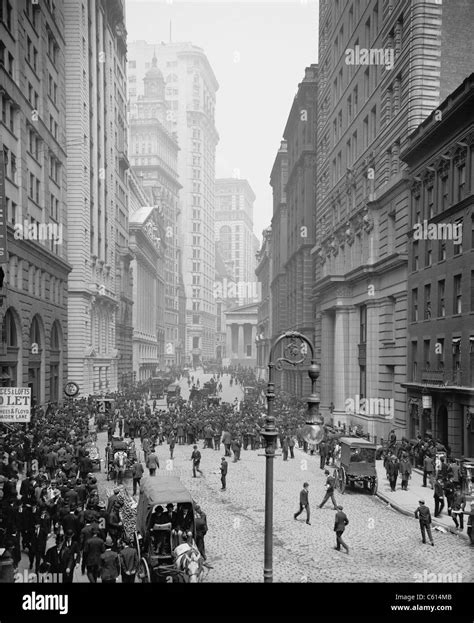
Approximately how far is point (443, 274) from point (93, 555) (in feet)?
76.5

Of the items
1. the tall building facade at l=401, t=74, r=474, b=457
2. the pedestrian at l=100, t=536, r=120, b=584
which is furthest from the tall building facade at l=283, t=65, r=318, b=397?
the pedestrian at l=100, t=536, r=120, b=584

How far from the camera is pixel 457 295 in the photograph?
31188mm

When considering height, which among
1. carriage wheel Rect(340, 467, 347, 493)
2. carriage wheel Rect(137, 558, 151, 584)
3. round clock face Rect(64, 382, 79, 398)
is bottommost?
carriage wheel Rect(340, 467, 347, 493)

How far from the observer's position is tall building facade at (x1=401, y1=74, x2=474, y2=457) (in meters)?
29.7

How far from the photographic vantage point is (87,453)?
2611 centimetres

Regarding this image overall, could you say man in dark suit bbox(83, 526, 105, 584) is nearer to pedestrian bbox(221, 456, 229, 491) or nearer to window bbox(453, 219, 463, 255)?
pedestrian bbox(221, 456, 229, 491)

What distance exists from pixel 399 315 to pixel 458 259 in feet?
27.7

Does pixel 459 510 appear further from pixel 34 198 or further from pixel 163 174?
pixel 163 174

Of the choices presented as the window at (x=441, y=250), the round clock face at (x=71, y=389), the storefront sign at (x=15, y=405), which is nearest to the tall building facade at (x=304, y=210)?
the round clock face at (x=71, y=389)

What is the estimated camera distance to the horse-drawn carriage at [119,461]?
27344 mm

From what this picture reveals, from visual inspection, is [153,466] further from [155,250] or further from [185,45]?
[155,250]

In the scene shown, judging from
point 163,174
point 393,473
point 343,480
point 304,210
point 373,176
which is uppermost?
point 163,174

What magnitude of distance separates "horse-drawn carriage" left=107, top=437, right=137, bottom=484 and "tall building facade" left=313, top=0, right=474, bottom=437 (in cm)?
1654

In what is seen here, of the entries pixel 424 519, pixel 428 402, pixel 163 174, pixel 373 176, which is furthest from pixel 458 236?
pixel 163 174
